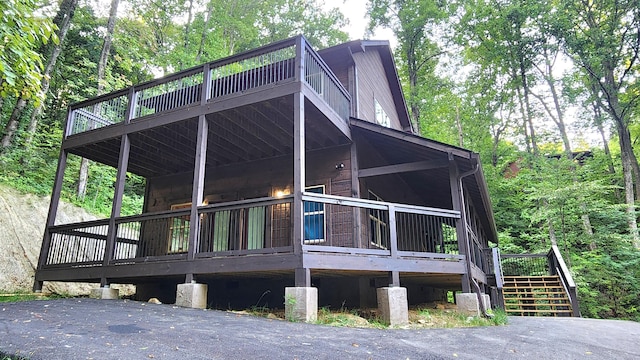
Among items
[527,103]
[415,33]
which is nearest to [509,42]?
[527,103]

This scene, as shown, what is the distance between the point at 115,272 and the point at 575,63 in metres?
25.0

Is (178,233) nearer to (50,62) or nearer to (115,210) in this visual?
(115,210)

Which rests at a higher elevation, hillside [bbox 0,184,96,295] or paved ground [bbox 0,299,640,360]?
hillside [bbox 0,184,96,295]

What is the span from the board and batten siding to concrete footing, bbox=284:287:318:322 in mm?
6532

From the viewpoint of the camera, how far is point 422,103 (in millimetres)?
24688

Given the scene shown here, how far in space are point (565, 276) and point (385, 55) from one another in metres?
10.00

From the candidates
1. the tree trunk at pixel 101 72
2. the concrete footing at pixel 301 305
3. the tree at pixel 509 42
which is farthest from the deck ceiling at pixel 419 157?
the tree at pixel 509 42

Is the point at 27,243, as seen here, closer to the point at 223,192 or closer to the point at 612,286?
the point at 223,192

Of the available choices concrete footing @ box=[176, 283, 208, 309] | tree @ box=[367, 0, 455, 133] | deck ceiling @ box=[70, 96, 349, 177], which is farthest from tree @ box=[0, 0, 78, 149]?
tree @ box=[367, 0, 455, 133]

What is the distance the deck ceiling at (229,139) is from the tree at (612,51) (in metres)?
17.7

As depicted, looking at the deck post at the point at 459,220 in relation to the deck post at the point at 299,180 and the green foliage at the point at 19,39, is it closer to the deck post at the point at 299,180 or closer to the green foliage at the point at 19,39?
the deck post at the point at 299,180

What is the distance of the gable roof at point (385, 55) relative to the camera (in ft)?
36.4

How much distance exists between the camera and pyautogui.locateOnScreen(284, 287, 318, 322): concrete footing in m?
6.00

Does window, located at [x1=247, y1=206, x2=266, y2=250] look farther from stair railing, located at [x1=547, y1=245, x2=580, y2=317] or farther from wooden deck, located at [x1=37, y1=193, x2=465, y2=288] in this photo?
stair railing, located at [x1=547, y1=245, x2=580, y2=317]
